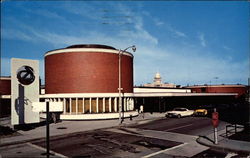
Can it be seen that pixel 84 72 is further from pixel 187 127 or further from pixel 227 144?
pixel 227 144

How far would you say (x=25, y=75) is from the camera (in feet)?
68.6

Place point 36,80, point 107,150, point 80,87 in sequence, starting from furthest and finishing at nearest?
point 80,87 → point 36,80 → point 107,150

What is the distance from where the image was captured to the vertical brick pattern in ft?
97.8

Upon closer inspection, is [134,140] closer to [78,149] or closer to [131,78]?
[78,149]

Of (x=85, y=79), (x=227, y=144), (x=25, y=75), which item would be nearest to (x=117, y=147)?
(x=227, y=144)

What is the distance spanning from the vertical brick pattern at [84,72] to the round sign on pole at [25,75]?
8810 mm

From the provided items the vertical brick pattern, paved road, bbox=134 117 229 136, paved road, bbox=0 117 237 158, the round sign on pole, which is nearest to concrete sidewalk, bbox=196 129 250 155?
paved road, bbox=0 117 237 158

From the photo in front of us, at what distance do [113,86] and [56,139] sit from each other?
49.0 ft

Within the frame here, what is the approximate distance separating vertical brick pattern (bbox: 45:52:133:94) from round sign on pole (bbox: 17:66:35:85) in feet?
28.9

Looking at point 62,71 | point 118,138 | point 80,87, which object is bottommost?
point 118,138

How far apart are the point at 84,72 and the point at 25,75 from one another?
9.87 meters

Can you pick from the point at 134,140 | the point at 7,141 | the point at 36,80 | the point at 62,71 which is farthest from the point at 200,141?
the point at 62,71

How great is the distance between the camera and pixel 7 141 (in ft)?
52.6

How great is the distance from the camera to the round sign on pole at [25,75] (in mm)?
20547
